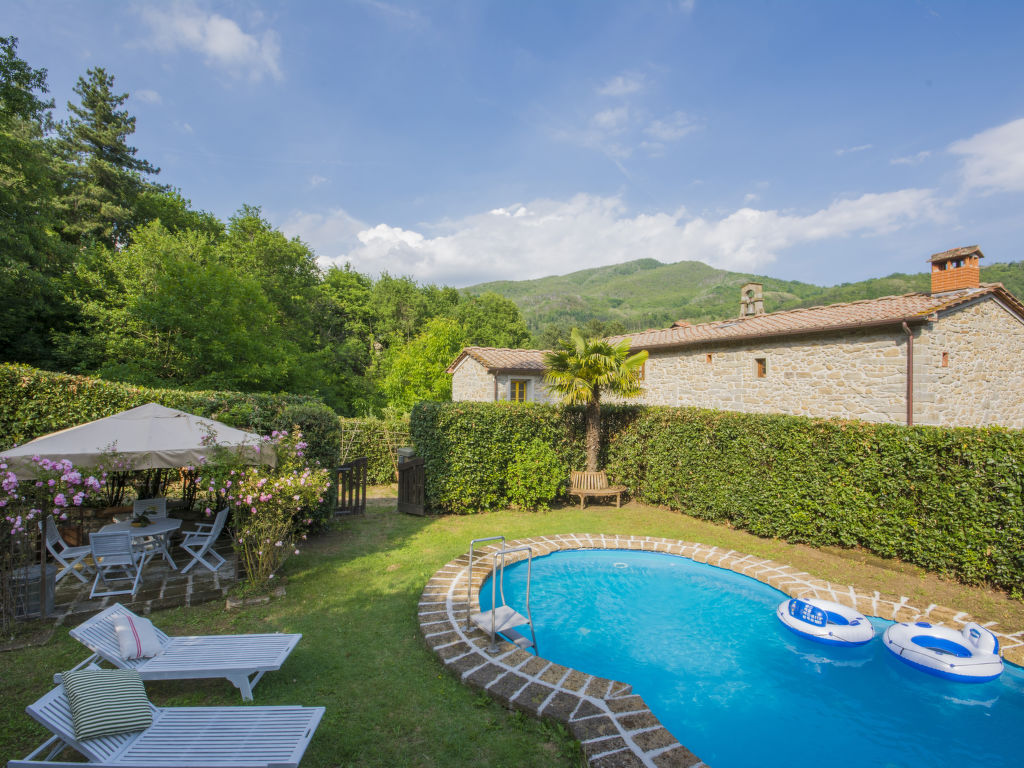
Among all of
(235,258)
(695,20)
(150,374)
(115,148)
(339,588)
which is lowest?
(339,588)

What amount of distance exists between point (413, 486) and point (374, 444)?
15.7 feet

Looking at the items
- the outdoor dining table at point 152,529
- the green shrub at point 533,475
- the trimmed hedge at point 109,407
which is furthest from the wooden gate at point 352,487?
the outdoor dining table at point 152,529

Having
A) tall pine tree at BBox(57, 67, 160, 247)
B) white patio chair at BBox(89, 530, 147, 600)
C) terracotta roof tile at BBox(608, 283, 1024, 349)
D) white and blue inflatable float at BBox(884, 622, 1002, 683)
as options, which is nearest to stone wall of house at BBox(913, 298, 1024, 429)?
terracotta roof tile at BBox(608, 283, 1024, 349)

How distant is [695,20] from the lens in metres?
9.97

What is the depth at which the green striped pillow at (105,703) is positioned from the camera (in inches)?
102

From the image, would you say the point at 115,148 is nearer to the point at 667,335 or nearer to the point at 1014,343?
the point at 667,335

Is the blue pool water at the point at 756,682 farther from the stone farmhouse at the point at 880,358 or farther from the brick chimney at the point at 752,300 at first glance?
the brick chimney at the point at 752,300

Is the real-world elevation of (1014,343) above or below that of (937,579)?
above

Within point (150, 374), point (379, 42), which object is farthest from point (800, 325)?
point (150, 374)

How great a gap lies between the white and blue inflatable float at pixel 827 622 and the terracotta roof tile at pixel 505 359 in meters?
13.8

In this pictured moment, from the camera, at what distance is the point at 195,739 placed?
267 centimetres

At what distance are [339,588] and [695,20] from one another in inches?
524

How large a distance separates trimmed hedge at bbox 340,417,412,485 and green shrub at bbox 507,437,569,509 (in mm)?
5488

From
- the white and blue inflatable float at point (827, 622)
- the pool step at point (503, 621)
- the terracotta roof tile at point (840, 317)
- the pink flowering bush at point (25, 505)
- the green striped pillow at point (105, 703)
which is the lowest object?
the white and blue inflatable float at point (827, 622)
